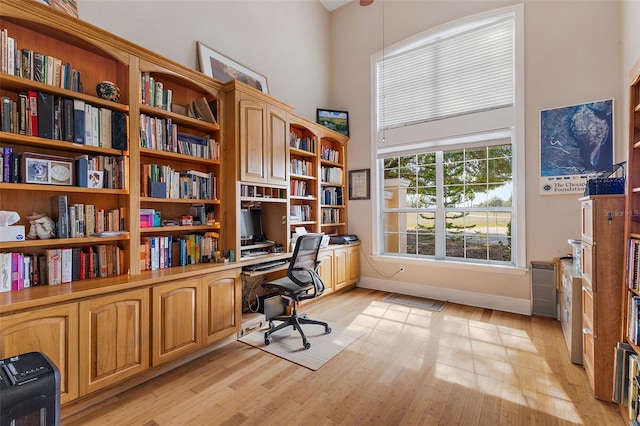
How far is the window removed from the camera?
3766mm

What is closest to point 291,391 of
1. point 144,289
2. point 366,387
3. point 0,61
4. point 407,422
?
point 366,387

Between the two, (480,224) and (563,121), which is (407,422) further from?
(563,121)

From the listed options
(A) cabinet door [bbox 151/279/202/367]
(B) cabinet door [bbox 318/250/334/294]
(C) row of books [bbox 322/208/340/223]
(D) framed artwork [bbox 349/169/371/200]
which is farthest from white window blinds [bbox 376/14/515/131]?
(A) cabinet door [bbox 151/279/202/367]

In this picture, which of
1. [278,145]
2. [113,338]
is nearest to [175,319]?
[113,338]

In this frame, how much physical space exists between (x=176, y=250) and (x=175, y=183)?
0.62 meters

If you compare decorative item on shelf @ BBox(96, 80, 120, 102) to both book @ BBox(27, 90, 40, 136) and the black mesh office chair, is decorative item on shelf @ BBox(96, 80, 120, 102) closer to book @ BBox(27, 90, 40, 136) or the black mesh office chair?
book @ BBox(27, 90, 40, 136)

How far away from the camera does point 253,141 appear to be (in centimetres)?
310

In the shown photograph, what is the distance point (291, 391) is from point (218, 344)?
1017 millimetres

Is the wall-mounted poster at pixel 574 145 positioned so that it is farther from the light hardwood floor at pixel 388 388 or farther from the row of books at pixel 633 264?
the row of books at pixel 633 264

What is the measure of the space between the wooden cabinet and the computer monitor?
305cm

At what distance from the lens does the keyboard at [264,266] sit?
296cm

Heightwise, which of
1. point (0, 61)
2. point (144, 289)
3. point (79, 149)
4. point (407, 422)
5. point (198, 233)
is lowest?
point (407, 422)

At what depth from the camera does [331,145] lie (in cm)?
500

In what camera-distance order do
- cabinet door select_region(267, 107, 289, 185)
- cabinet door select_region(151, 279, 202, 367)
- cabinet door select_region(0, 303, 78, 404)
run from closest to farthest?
cabinet door select_region(0, 303, 78, 404) < cabinet door select_region(151, 279, 202, 367) < cabinet door select_region(267, 107, 289, 185)
